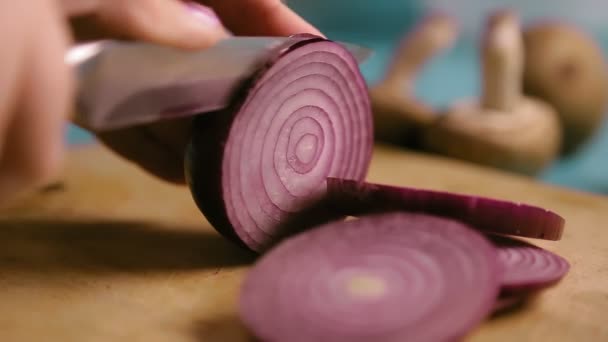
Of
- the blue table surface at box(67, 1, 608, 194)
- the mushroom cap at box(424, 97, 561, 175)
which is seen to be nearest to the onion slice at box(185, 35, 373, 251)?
the mushroom cap at box(424, 97, 561, 175)

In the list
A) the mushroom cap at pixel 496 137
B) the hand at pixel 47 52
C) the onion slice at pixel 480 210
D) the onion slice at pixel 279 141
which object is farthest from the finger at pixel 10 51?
the mushroom cap at pixel 496 137

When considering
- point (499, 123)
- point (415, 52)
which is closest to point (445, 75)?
point (415, 52)

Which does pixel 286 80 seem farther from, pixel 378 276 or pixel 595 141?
pixel 595 141

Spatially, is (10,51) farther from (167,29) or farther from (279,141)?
(279,141)

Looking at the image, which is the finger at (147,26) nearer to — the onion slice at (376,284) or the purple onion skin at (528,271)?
the onion slice at (376,284)

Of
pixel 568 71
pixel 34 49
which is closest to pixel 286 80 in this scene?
pixel 34 49
